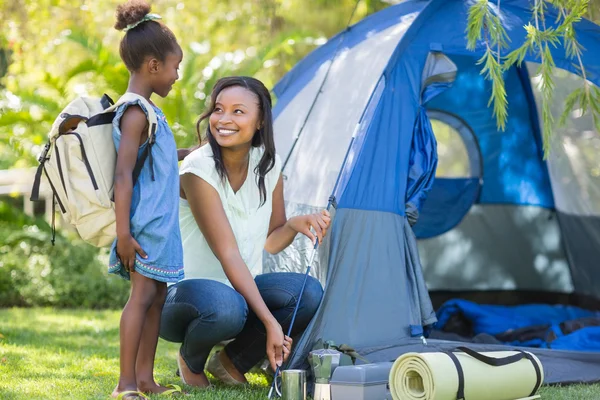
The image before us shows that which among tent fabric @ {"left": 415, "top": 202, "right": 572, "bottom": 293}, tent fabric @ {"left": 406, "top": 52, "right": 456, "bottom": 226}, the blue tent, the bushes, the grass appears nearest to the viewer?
the grass

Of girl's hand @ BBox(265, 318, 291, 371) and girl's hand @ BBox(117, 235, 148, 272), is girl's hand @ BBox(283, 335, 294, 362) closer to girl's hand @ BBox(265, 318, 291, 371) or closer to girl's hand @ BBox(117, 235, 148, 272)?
girl's hand @ BBox(265, 318, 291, 371)

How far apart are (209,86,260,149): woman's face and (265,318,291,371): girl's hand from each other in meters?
0.70

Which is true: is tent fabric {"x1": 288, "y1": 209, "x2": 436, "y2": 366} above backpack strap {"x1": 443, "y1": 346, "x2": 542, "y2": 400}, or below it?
above

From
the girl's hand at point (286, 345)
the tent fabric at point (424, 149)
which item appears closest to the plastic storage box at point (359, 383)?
the girl's hand at point (286, 345)

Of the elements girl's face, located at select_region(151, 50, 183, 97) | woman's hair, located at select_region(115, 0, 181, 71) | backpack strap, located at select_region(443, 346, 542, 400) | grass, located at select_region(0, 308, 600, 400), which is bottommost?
grass, located at select_region(0, 308, 600, 400)

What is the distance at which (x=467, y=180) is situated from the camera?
500 cm

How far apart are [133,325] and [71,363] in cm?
121

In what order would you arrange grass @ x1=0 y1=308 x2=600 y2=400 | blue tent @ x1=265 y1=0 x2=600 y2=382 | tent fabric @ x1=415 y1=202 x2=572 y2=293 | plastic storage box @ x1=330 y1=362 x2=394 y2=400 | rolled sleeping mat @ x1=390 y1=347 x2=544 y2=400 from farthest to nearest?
tent fabric @ x1=415 y1=202 x2=572 y2=293 < blue tent @ x1=265 y1=0 x2=600 y2=382 < grass @ x1=0 y1=308 x2=600 y2=400 < plastic storage box @ x1=330 y1=362 x2=394 y2=400 < rolled sleeping mat @ x1=390 y1=347 x2=544 y2=400

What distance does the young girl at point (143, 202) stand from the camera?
2.62 m

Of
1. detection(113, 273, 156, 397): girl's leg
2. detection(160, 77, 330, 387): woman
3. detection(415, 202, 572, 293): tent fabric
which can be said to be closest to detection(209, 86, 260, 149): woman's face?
detection(160, 77, 330, 387): woman

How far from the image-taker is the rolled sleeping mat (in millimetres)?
2523

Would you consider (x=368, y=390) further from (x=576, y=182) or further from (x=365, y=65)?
(x=576, y=182)

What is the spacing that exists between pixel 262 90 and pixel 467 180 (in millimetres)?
2225

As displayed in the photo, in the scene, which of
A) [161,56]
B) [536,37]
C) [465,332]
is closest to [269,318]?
[161,56]
